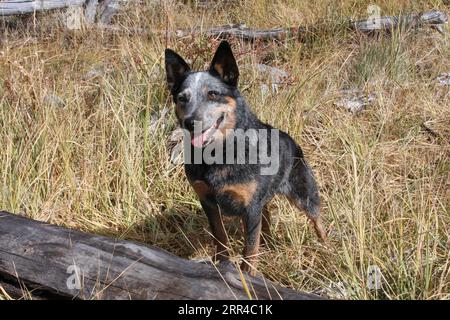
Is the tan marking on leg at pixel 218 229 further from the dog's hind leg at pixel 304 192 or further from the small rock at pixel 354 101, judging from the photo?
the small rock at pixel 354 101

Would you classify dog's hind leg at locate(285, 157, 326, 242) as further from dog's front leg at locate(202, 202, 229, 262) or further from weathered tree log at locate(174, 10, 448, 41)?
weathered tree log at locate(174, 10, 448, 41)

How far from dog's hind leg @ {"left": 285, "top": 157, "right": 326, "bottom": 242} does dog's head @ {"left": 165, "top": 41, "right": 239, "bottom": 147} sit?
0.72 m

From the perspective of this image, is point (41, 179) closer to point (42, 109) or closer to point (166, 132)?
point (42, 109)

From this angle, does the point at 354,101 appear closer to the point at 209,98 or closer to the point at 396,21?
the point at 396,21

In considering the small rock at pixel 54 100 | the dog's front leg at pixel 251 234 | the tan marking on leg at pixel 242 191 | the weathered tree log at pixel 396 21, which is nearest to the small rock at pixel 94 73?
the small rock at pixel 54 100

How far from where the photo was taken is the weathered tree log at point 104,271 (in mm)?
2154

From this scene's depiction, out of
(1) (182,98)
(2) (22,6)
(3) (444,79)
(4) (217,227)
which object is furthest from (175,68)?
(2) (22,6)

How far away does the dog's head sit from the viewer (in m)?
2.98

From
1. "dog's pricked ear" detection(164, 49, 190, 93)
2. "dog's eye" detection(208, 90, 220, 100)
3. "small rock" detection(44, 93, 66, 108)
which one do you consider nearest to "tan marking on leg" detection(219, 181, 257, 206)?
"dog's eye" detection(208, 90, 220, 100)

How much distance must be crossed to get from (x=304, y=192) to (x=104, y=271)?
1658 millimetres

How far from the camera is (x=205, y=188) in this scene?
3.15 m

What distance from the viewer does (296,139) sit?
4.39 metres

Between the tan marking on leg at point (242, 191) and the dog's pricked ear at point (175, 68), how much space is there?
28.2 inches

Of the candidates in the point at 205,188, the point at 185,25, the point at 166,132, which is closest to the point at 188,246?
the point at 205,188
